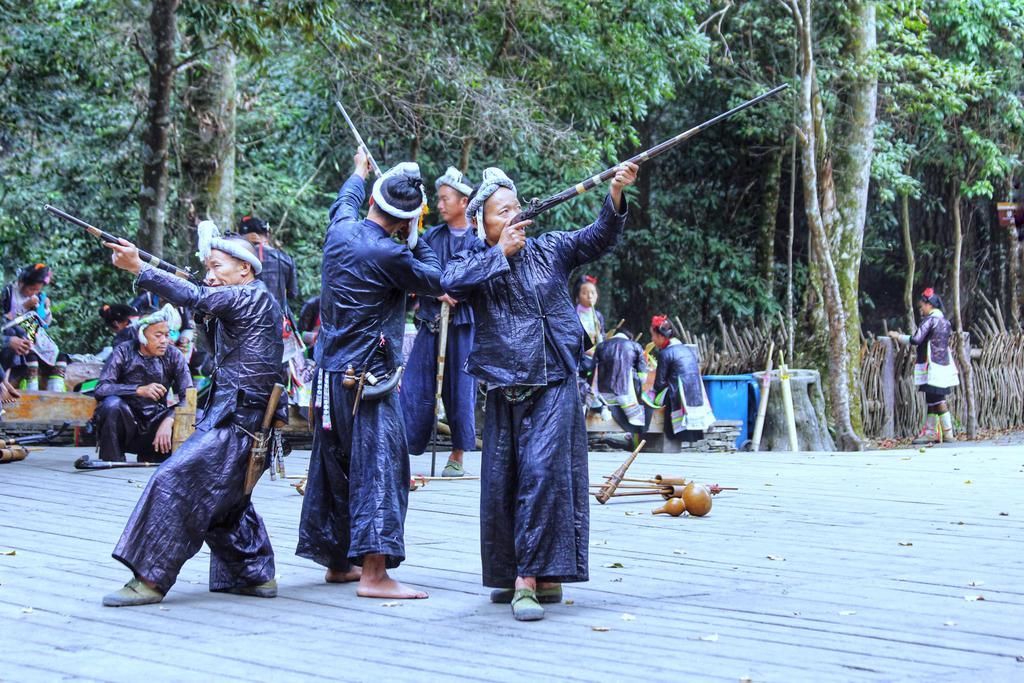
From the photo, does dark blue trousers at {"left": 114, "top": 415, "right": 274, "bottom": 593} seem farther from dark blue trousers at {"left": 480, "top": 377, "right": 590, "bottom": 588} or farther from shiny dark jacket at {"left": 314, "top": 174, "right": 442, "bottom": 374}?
dark blue trousers at {"left": 480, "top": 377, "right": 590, "bottom": 588}

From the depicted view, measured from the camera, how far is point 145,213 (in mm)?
12055

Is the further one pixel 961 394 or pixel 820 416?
pixel 961 394

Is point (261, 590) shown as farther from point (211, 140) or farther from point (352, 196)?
point (211, 140)

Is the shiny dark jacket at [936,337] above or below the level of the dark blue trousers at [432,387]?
above

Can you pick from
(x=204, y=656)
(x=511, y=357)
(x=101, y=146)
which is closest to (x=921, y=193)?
(x=101, y=146)

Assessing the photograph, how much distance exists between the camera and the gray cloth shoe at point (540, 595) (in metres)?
5.16

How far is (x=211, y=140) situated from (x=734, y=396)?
19.8 feet

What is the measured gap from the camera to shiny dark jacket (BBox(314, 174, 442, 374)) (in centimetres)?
544

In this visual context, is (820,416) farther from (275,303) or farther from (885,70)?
(275,303)

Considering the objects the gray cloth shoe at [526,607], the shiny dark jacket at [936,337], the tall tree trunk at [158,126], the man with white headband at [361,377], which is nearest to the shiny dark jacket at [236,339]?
the man with white headband at [361,377]

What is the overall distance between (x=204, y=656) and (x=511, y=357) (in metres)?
1.67

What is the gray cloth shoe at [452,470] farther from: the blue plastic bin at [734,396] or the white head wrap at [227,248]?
the blue plastic bin at [734,396]

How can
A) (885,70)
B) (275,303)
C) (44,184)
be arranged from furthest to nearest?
(885,70) < (44,184) < (275,303)

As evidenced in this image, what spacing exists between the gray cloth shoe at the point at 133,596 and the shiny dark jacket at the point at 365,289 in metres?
1.11
